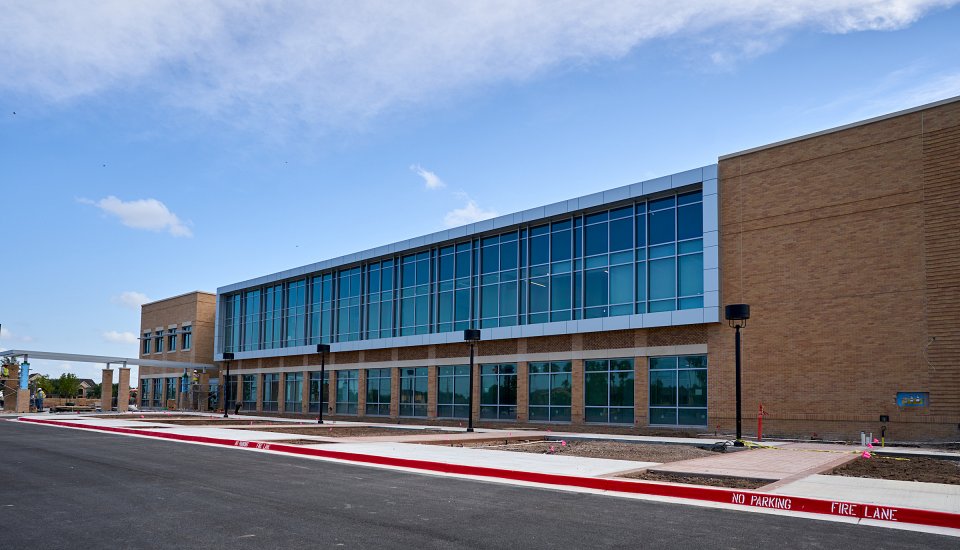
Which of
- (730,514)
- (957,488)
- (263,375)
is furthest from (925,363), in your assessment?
(263,375)

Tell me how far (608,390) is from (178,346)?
4981cm

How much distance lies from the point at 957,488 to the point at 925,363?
13665 millimetres

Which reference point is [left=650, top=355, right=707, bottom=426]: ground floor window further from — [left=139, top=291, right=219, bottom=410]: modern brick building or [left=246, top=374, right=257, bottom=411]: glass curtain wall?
[left=139, top=291, right=219, bottom=410]: modern brick building

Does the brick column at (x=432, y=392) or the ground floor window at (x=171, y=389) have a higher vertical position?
the brick column at (x=432, y=392)

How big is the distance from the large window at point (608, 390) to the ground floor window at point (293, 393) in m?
26.4

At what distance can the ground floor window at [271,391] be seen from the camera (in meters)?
56.9

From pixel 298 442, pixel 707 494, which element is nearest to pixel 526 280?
pixel 298 442

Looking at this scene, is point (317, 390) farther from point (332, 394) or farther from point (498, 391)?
point (498, 391)

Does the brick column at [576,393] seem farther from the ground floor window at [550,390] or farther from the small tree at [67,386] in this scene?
the small tree at [67,386]

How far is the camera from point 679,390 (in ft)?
102

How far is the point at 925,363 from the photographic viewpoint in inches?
974

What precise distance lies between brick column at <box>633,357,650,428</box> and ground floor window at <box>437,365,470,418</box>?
10.9 m

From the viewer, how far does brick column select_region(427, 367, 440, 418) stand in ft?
139

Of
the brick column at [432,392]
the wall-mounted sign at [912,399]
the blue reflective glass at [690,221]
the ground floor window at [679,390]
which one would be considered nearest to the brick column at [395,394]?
the brick column at [432,392]
